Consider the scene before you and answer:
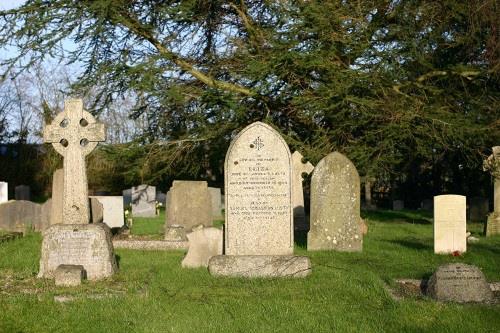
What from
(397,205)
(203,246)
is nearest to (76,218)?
(203,246)

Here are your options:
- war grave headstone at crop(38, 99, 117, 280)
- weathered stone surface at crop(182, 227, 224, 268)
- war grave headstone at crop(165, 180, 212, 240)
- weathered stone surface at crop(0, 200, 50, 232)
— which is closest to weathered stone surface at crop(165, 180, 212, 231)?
war grave headstone at crop(165, 180, 212, 240)

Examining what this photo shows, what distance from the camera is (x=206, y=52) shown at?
21422mm

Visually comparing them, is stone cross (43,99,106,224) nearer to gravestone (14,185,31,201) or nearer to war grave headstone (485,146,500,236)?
war grave headstone (485,146,500,236)

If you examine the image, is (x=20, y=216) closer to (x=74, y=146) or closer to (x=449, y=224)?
(x=74, y=146)

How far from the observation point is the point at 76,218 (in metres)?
10.4

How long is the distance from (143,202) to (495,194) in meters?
11.5

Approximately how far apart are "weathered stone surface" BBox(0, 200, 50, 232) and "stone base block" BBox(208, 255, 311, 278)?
383 inches

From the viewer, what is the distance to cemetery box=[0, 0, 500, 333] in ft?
26.6

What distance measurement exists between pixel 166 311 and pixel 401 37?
12.2m

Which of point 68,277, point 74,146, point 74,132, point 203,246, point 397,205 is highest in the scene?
point 74,132

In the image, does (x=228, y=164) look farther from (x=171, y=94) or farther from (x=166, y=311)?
(x=171, y=94)

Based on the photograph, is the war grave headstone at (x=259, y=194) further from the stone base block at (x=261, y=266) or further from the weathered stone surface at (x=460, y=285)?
Answer: the weathered stone surface at (x=460, y=285)

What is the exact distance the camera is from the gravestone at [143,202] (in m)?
24.4

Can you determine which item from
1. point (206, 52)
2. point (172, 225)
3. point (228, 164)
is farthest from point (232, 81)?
point (228, 164)
